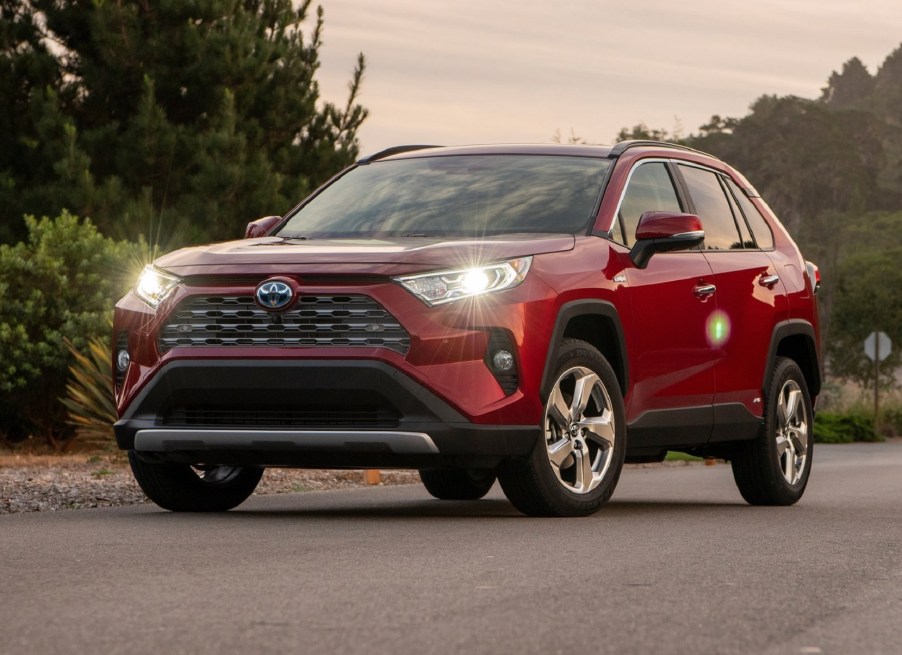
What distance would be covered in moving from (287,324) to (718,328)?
8.86ft

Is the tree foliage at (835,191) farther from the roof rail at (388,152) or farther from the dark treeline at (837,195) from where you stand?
the roof rail at (388,152)

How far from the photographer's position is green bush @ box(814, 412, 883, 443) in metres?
41.3

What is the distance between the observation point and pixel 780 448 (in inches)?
410

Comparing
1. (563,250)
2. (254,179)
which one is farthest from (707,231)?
(254,179)

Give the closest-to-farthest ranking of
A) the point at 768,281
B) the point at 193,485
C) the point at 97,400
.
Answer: the point at 193,485 → the point at 768,281 → the point at 97,400

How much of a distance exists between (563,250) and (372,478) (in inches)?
192

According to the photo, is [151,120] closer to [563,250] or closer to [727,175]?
[727,175]

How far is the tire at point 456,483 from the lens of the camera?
10508 millimetres

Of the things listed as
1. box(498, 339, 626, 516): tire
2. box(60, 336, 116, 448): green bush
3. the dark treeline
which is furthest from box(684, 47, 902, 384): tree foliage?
box(498, 339, 626, 516): tire

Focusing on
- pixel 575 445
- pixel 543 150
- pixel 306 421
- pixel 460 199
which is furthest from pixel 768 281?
pixel 306 421

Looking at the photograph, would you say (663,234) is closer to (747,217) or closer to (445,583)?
(747,217)

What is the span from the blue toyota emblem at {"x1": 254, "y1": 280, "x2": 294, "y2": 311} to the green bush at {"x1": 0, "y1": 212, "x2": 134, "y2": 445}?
9.55 m

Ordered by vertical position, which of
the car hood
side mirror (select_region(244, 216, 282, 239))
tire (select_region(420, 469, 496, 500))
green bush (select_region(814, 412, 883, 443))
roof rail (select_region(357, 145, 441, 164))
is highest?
roof rail (select_region(357, 145, 441, 164))

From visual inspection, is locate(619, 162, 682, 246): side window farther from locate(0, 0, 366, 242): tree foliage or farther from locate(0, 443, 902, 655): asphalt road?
locate(0, 0, 366, 242): tree foliage
